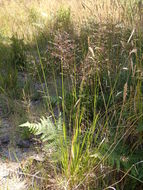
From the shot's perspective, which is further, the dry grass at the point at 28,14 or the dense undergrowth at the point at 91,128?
the dry grass at the point at 28,14

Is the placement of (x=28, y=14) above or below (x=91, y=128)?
above

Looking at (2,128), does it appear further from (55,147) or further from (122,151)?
(122,151)

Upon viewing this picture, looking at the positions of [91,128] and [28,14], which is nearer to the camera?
[91,128]

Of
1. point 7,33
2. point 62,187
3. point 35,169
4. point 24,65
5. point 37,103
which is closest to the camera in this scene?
point 62,187

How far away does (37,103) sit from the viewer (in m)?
3.18

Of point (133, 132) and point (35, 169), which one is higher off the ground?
point (133, 132)

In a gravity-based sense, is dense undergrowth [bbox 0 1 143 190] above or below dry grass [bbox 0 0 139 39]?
below

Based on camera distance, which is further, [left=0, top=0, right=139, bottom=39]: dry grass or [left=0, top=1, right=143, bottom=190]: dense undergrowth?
[left=0, top=0, right=139, bottom=39]: dry grass

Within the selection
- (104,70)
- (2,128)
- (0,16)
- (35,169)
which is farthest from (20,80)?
(0,16)

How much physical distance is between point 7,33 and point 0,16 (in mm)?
1026

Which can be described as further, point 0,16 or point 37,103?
point 0,16

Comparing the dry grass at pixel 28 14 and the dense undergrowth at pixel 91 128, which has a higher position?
the dry grass at pixel 28 14

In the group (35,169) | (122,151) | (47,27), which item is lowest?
(35,169)

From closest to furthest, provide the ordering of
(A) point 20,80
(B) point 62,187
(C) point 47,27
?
(B) point 62,187 → (A) point 20,80 → (C) point 47,27
